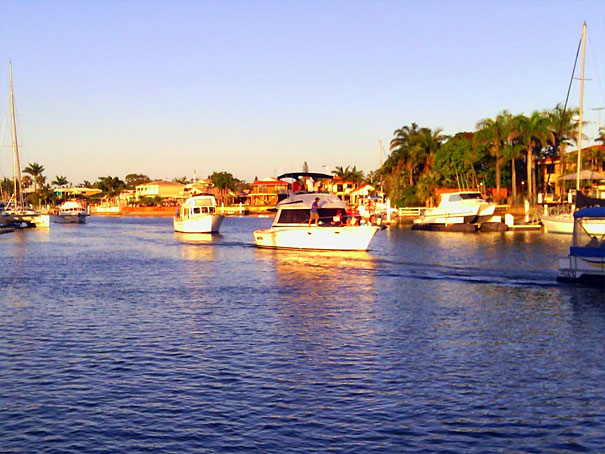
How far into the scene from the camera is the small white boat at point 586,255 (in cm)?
3078

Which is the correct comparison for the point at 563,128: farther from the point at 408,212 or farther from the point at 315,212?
the point at 315,212

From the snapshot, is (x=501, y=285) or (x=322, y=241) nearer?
(x=501, y=285)

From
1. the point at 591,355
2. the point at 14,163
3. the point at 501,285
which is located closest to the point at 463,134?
the point at 14,163

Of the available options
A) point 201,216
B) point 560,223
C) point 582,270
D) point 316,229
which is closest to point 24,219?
point 201,216

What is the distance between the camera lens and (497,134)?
94688mm

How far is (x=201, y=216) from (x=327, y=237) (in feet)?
110

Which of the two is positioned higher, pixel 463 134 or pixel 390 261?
pixel 463 134

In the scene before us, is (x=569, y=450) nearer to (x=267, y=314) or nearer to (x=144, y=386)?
(x=144, y=386)

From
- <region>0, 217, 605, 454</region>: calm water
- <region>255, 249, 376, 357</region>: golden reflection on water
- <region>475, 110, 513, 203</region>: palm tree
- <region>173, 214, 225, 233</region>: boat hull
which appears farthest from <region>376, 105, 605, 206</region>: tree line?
<region>0, 217, 605, 454</region>: calm water

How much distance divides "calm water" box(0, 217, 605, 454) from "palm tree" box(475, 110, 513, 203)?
6113cm

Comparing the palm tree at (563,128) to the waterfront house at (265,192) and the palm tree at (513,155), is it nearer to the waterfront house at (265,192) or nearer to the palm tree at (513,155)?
the palm tree at (513,155)

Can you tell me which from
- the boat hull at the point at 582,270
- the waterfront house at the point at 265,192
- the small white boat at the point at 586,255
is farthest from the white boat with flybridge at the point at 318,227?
the waterfront house at the point at 265,192

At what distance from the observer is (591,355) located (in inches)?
722

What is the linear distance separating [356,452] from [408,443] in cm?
99
